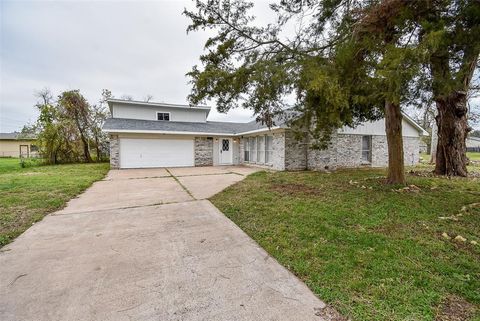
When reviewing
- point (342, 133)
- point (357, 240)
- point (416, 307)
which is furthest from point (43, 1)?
point (342, 133)

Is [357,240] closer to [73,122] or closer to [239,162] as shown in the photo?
[239,162]

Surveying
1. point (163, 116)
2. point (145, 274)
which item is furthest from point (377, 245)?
point (163, 116)

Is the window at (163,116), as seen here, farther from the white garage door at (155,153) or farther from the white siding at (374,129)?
the white siding at (374,129)

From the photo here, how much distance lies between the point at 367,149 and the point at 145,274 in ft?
50.6

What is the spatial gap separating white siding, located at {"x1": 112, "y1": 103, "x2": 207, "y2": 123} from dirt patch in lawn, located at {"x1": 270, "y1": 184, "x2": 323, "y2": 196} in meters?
12.3

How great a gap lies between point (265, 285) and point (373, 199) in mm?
4690

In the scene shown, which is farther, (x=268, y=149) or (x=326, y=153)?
(x=268, y=149)

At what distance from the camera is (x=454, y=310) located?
1962 millimetres

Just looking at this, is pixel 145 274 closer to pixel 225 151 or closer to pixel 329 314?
pixel 329 314

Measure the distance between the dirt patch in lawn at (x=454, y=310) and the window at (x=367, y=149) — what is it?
13875 millimetres

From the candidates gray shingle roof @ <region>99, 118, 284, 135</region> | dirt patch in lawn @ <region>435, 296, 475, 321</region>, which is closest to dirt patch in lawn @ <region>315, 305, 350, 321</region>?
dirt patch in lawn @ <region>435, 296, 475, 321</region>

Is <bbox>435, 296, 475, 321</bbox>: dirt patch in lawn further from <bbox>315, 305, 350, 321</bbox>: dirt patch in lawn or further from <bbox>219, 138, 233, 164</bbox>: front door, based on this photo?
<bbox>219, 138, 233, 164</bbox>: front door

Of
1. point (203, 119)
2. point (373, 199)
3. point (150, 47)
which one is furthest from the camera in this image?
point (203, 119)

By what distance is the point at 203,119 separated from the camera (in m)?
18.5
